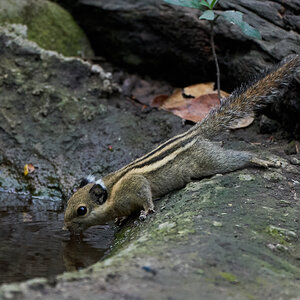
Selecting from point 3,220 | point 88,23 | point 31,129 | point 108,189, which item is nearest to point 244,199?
point 108,189

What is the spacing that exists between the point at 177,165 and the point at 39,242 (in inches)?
68.8

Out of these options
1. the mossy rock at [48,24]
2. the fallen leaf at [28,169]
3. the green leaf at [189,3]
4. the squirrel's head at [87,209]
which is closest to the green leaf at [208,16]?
the green leaf at [189,3]

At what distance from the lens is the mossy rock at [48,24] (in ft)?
28.0

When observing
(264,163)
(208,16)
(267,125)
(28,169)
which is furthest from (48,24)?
(264,163)

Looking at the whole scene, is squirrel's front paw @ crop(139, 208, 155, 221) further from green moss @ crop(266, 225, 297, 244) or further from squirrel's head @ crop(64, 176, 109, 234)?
green moss @ crop(266, 225, 297, 244)

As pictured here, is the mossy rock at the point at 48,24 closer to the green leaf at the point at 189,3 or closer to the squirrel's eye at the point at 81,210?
the green leaf at the point at 189,3

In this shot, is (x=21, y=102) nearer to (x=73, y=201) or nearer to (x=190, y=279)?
(x=73, y=201)

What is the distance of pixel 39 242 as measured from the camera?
5258 millimetres

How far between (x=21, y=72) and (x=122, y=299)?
19.7 feet

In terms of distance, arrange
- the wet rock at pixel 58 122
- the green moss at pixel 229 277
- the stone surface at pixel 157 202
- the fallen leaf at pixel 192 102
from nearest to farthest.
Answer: the stone surface at pixel 157 202 → the green moss at pixel 229 277 → the wet rock at pixel 58 122 → the fallen leaf at pixel 192 102

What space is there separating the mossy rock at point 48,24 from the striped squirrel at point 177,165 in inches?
160

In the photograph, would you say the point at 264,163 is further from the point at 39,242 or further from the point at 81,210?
the point at 39,242

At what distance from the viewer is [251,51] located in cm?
717

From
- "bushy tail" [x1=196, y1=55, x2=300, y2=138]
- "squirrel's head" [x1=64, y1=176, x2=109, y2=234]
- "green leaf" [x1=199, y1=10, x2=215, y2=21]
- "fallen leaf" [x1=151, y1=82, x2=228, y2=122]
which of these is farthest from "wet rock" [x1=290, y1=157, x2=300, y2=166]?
"squirrel's head" [x1=64, y1=176, x2=109, y2=234]
